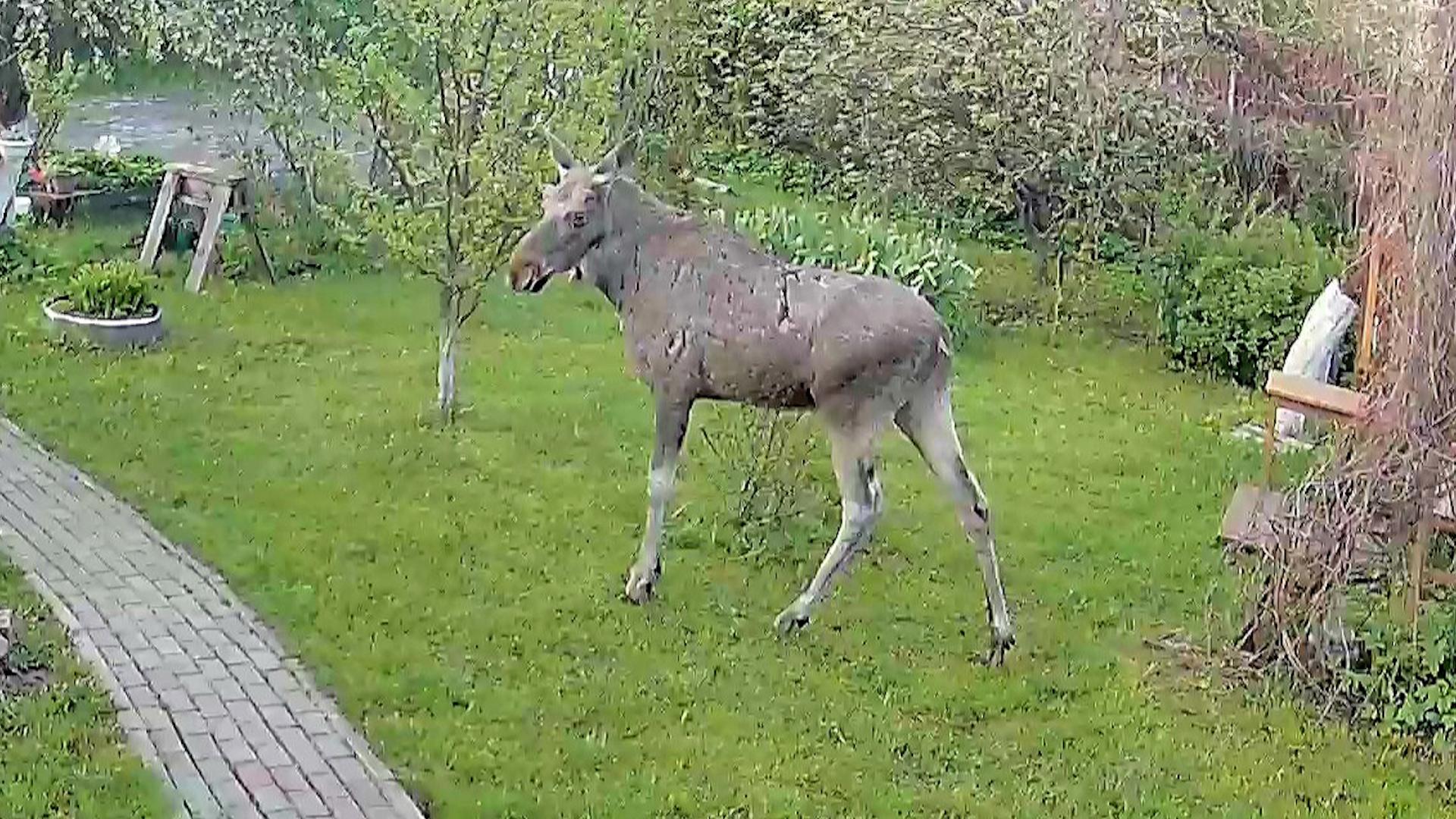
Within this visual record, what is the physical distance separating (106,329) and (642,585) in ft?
17.4

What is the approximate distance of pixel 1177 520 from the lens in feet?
30.8

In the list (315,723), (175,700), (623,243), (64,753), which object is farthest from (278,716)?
(623,243)

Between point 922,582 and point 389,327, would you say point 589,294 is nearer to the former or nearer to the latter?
point 389,327

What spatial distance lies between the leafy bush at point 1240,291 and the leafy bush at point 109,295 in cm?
764

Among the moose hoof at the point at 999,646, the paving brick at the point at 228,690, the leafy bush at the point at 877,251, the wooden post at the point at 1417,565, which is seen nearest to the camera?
the paving brick at the point at 228,690

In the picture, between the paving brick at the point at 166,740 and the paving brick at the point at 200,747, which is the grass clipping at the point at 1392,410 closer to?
the paving brick at the point at 200,747

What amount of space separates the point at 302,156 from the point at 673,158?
15.7ft

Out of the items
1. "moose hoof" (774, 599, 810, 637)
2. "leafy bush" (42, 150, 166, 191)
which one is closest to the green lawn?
"moose hoof" (774, 599, 810, 637)

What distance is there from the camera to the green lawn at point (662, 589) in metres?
6.21

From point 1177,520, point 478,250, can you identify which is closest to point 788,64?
point 478,250

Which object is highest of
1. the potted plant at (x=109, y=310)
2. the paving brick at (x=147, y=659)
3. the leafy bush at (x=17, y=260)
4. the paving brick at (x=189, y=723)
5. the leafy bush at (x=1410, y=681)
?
the leafy bush at (x=1410, y=681)

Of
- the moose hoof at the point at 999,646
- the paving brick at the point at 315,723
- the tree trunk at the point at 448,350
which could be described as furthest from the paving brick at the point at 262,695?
the tree trunk at the point at 448,350

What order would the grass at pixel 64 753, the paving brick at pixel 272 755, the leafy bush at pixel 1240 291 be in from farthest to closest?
the leafy bush at pixel 1240 291 < the paving brick at pixel 272 755 < the grass at pixel 64 753

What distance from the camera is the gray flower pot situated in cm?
1127
